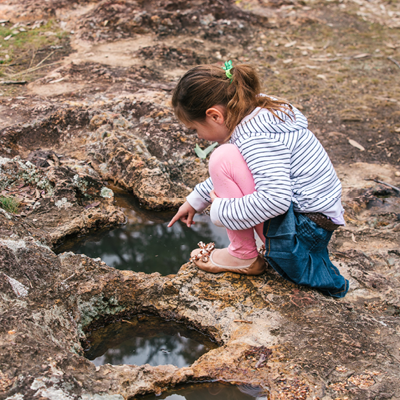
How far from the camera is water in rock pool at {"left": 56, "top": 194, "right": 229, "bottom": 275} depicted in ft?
7.93

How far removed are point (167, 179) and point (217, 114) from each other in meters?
1.26

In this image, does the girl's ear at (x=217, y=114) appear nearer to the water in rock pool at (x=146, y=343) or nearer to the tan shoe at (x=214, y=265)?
the tan shoe at (x=214, y=265)

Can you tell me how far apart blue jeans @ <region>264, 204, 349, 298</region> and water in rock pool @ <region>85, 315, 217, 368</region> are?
530 mm

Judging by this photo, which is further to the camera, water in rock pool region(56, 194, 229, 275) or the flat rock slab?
water in rock pool region(56, 194, 229, 275)

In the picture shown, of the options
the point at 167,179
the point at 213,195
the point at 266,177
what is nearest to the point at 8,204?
the point at 167,179

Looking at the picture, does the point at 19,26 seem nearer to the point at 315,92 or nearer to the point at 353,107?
the point at 315,92

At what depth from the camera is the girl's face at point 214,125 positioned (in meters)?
1.85

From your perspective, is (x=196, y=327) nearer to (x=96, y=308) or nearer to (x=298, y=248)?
(x=96, y=308)

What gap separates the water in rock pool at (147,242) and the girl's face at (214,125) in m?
0.88

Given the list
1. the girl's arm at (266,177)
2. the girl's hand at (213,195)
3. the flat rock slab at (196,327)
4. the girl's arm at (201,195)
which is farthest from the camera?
the girl's arm at (201,195)

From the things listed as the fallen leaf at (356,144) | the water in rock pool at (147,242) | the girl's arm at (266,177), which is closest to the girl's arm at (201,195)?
the girl's arm at (266,177)

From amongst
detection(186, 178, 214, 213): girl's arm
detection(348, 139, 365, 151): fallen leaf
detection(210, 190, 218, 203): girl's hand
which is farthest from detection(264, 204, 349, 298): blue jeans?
detection(348, 139, 365, 151): fallen leaf

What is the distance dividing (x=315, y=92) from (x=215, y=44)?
1.90m

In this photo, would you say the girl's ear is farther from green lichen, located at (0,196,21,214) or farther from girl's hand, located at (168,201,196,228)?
green lichen, located at (0,196,21,214)
